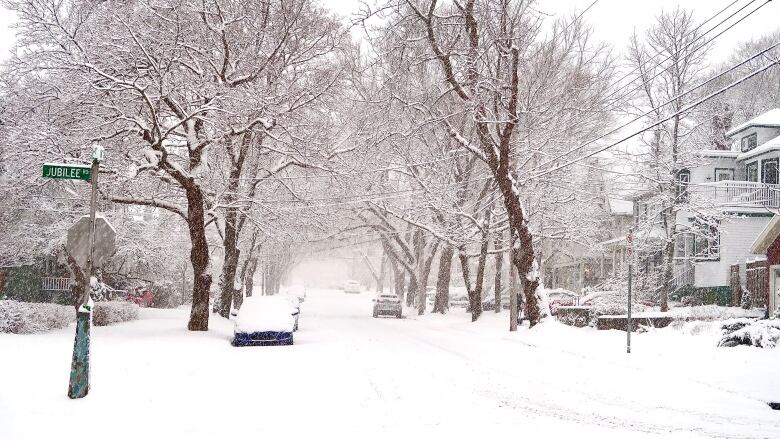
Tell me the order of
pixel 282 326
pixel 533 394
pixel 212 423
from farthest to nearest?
pixel 282 326
pixel 533 394
pixel 212 423

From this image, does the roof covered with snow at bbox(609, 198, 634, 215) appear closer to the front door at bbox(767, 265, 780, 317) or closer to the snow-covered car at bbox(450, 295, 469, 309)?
the snow-covered car at bbox(450, 295, 469, 309)

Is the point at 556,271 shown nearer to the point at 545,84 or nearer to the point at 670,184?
the point at 670,184

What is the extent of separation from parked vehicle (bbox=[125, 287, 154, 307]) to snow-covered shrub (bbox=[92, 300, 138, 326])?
10.8m

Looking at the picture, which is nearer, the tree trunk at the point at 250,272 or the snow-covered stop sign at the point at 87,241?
the snow-covered stop sign at the point at 87,241

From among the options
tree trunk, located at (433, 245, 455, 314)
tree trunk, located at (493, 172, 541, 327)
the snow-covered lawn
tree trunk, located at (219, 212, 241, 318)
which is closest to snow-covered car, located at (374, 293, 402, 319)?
tree trunk, located at (433, 245, 455, 314)

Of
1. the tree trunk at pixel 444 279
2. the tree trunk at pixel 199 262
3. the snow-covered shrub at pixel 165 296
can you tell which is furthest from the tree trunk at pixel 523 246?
the snow-covered shrub at pixel 165 296

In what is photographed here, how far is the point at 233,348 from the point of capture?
17406mm

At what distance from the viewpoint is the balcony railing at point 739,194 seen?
33.0 m

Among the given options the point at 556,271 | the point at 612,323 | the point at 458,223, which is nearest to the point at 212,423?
the point at 612,323

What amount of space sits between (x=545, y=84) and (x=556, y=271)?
133ft

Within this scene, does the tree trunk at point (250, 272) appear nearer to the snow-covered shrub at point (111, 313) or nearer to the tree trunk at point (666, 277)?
the snow-covered shrub at point (111, 313)

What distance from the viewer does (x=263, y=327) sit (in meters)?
18.4

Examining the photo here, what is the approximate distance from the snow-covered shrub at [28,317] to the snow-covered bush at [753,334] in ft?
61.2

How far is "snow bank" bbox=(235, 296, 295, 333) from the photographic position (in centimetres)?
1841
